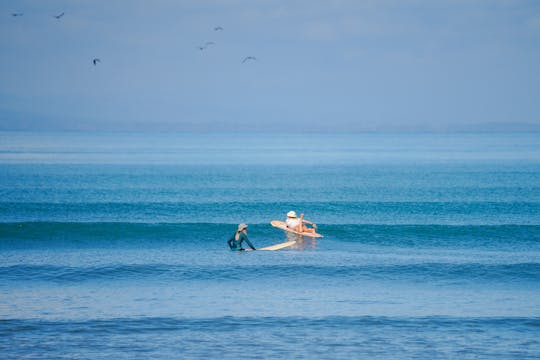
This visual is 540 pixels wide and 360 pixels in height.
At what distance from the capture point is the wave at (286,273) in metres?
20.9

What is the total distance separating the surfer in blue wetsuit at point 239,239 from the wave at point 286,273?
2.85 meters

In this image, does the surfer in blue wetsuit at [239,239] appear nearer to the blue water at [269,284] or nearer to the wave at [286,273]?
the blue water at [269,284]

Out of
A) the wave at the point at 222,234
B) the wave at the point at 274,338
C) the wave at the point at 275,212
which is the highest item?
the wave at the point at 275,212

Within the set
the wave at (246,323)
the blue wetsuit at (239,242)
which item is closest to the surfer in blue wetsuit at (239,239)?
the blue wetsuit at (239,242)

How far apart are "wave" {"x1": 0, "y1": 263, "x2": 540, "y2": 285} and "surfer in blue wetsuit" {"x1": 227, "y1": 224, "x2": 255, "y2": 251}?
112 inches

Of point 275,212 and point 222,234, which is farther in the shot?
point 275,212

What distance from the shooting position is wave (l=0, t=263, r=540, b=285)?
20.9m

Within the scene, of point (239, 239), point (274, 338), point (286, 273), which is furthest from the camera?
point (239, 239)

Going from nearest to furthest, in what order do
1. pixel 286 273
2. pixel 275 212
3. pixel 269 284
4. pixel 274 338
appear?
1. pixel 274 338
2. pixel 269 284
3. pixel 286 273
4. pixel 275 212

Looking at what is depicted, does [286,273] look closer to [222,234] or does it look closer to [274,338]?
[274,338]

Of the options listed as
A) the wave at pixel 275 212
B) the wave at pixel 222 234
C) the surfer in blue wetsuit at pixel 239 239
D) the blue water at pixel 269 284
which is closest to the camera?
the blue water at pixel 269 284

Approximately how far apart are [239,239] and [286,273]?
4.44 meters

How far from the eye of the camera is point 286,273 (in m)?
21.7

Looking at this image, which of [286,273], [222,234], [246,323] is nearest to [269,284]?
[286,273]
